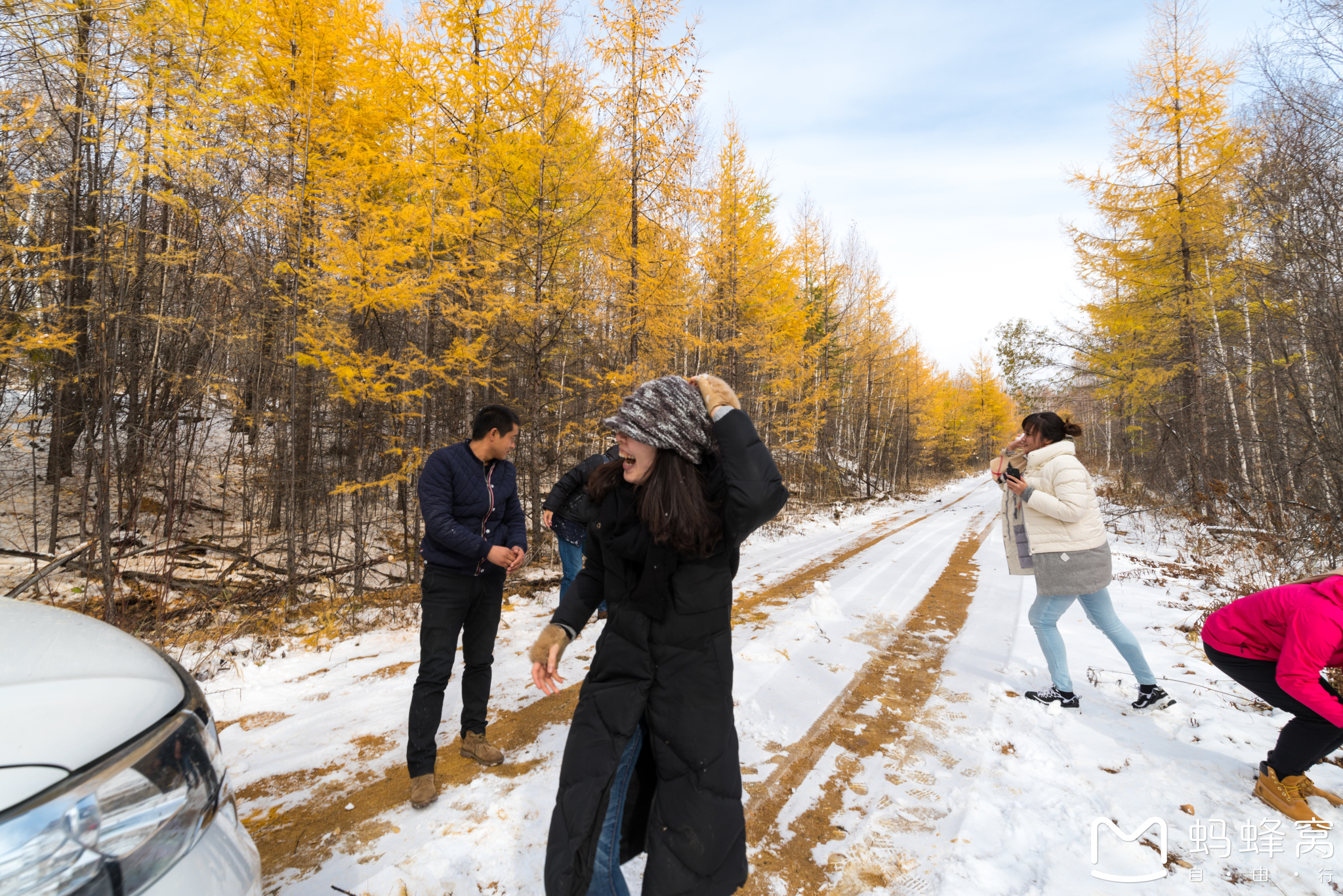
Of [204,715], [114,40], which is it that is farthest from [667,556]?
[114,40]

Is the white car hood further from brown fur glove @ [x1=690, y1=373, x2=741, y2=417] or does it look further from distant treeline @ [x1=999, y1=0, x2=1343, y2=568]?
distant treeline @ [x1=999, y1=0, x2=1343, y2=568]

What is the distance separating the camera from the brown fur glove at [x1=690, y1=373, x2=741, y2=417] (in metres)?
1.81

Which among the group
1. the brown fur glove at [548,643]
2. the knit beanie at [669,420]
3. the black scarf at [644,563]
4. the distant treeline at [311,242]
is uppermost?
the distant treeline at [311,242]

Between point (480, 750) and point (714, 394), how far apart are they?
108 inches

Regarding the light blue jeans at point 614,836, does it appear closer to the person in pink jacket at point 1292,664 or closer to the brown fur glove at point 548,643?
the brown fur glove at point 548,643

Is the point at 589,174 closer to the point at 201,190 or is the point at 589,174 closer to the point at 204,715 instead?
the point at 201,190

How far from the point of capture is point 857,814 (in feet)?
8.61

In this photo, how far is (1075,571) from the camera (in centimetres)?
374

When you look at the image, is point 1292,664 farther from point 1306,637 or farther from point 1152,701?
point 1152,701

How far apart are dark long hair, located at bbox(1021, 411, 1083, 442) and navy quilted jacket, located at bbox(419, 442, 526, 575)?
3.85m

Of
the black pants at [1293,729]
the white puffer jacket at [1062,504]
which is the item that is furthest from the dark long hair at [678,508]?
the white puffer jacket at [1062,504]

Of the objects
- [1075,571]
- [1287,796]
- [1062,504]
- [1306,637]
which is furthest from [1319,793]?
[1062,504]

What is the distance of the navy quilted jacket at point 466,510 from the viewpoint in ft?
9.53

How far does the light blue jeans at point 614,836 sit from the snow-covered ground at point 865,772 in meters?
0.78
